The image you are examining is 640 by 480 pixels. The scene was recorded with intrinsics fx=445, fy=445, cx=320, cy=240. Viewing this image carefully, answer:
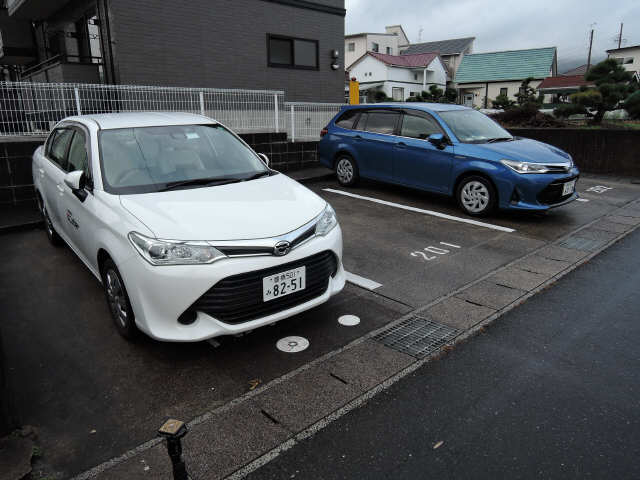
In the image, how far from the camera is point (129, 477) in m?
2.10

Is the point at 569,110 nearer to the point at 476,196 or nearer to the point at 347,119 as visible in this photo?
the point at 347,119

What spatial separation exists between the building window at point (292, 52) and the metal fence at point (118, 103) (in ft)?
13.1

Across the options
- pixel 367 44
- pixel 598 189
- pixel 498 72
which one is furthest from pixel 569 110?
pixel 367 44

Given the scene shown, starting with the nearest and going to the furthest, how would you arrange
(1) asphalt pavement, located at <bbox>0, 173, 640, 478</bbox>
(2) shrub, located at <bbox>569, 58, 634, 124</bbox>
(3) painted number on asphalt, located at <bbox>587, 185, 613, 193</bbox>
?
(1) asphalt pavement, located at <bbox>0, 173, 640, 478</bbox> → (3) painted number on asphalt, located at <bbox>587, 185, 613, 193</bbox> → (2) shrub, located at <bbox>569, 58, 634, 124</bbox>

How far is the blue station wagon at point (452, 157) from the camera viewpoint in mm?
6062

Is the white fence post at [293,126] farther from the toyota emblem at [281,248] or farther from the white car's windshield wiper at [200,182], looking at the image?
the toyota emblem at [281,248]

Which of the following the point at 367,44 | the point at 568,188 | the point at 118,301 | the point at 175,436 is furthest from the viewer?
the point at 367,44

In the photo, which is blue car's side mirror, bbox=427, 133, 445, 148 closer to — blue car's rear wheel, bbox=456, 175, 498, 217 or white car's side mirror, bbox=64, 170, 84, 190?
blue car's rear wheel, bbox=456, 175, 498, 217

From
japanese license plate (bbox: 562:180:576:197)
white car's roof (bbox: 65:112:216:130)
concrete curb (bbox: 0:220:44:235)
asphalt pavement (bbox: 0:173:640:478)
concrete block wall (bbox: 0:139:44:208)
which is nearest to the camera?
asphalt pavement (bbox: 0:173:640:478)

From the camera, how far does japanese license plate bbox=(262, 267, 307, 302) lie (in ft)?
9.45

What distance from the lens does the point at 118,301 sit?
3.21 m

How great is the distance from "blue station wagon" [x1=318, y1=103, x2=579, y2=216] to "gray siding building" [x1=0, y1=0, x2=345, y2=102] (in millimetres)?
4937

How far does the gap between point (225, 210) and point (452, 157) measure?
4451 mm

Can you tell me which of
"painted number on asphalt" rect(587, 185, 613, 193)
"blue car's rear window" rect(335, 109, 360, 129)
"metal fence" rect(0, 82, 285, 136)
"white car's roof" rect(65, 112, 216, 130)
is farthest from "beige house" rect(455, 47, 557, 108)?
"white car's roof" rect(65, 112, 216, 130)
